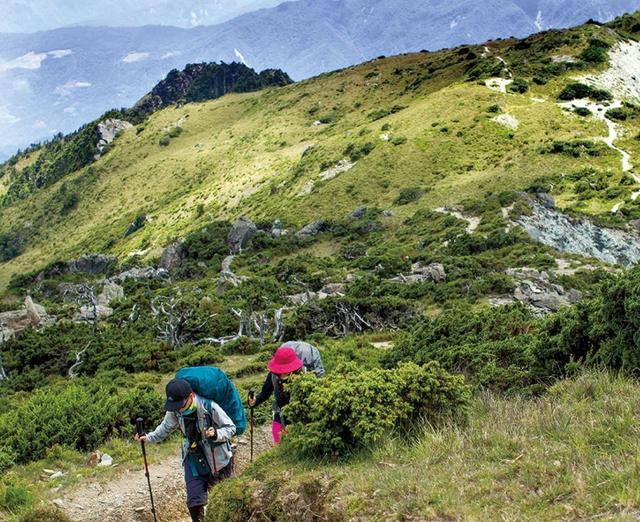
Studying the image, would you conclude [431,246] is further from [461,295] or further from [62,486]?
[62,486]

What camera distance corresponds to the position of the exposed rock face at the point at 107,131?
123875 millimetres

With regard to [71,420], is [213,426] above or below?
above

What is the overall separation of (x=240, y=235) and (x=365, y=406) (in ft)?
151

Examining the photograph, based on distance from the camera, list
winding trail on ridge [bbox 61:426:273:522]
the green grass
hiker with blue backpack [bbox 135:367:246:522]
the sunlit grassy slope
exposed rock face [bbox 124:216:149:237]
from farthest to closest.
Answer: exposed rock face [bbox 124:216:149:237] < the sunlit grassy slope < winding trail on ridge [bbox 61:426:273:522] < hiker with blue backpack [bbox 135:367:246:522] < the green grass

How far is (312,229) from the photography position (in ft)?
164

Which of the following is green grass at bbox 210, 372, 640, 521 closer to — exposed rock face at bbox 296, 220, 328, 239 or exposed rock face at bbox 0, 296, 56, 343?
exposed rock face at bbox 0, 296, 56, 343

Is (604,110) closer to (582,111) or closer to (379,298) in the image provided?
(582,111)

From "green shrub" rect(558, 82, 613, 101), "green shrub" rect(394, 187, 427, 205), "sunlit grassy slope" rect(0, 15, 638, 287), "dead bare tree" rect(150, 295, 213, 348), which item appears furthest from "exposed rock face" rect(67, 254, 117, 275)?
"green shrub" rect(558, 82, 613, 101)

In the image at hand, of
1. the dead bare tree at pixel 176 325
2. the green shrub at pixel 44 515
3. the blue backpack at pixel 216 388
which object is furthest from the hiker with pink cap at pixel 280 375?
the dead bare tree at pixel 176 325

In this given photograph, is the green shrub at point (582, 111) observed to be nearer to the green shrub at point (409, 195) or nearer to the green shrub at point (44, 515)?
the green shrub at point (409, 195)

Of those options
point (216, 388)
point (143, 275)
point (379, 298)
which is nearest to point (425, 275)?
point (379, 298)

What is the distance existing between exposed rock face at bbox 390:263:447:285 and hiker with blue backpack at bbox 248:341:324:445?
2155 centimetres

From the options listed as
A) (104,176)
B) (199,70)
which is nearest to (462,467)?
(104,176)

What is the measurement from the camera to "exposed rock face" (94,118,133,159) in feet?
406
